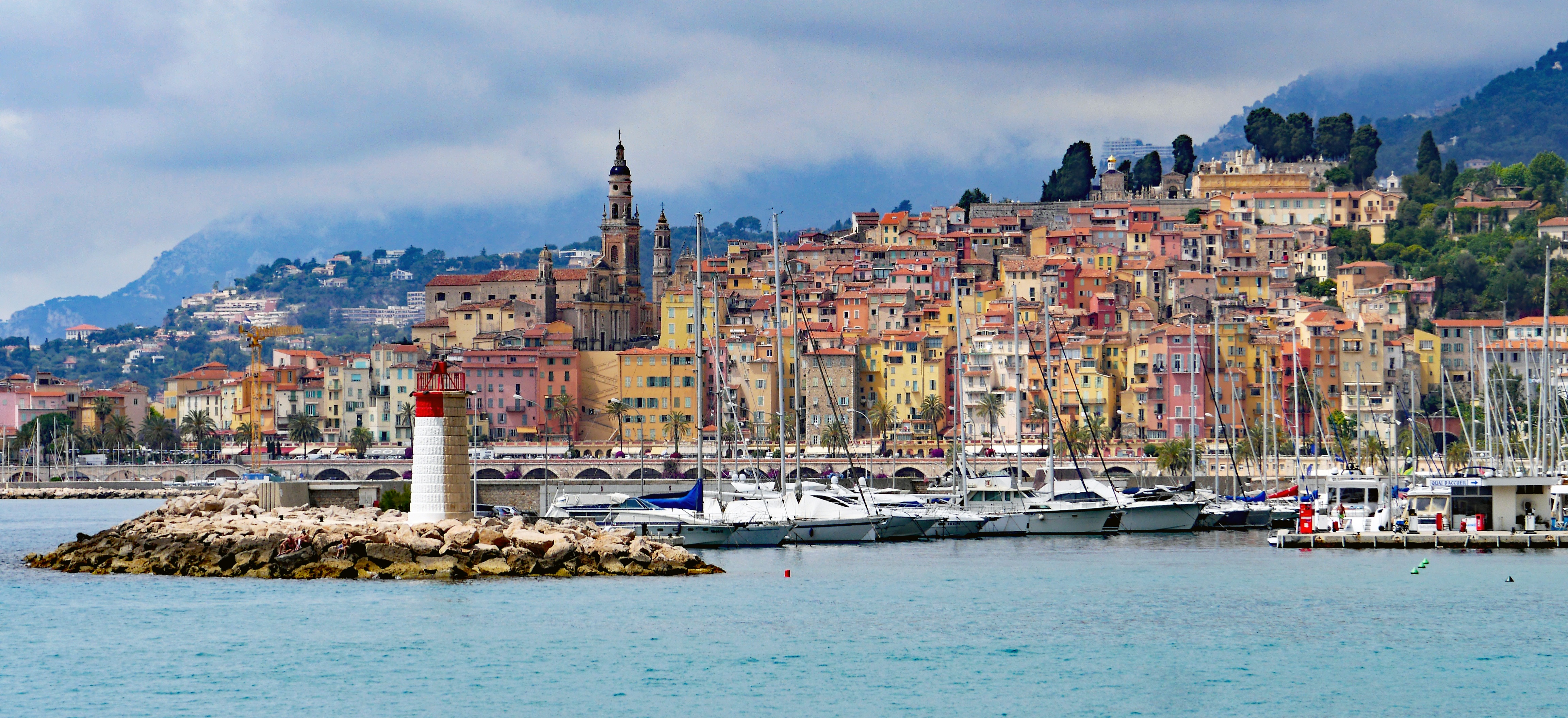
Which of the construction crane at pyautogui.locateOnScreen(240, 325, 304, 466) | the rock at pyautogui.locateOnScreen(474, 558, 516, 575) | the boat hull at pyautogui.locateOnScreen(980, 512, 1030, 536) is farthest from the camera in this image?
the construction crane at pyautogui.locateOnScreen(240, 325, 304, 466)

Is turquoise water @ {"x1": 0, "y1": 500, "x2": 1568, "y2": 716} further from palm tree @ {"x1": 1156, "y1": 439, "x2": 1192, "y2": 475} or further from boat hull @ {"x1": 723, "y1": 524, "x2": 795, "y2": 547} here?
palm tree @ {"x1": 1156, "y1": 439, "x2": 1192, "y2": 475}

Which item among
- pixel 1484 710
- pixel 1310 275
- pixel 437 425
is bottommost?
pixel 1484 710

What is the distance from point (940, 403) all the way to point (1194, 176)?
141 ft

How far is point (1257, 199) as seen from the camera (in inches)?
5261

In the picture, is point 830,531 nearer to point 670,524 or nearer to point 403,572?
point 670,524

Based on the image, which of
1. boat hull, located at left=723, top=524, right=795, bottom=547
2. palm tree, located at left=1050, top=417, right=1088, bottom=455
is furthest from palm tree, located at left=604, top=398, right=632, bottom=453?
boat hull, located at left=723, top=524, right=795, bottom=547

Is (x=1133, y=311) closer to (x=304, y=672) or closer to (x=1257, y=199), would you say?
(x=1257, y=199)

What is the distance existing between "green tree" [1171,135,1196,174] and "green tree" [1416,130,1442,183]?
1571 cm

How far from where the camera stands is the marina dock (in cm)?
4262

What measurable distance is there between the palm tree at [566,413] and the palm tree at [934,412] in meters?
18.5

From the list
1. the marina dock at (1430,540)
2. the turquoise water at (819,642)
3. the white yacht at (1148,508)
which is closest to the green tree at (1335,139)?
the white yacht at (1148,508)

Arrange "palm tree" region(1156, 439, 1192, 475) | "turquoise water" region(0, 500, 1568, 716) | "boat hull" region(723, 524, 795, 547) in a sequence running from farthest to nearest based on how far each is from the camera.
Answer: "palm tree" region(1156, 439, 1192, 475) < "boat hull" region(723, 524, 795, 547) < "turquoise water" region(0, 500, 1568, 716)

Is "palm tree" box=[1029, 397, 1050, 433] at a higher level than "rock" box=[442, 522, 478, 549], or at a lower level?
higher

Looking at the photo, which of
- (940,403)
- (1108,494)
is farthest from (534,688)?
(940,403)
